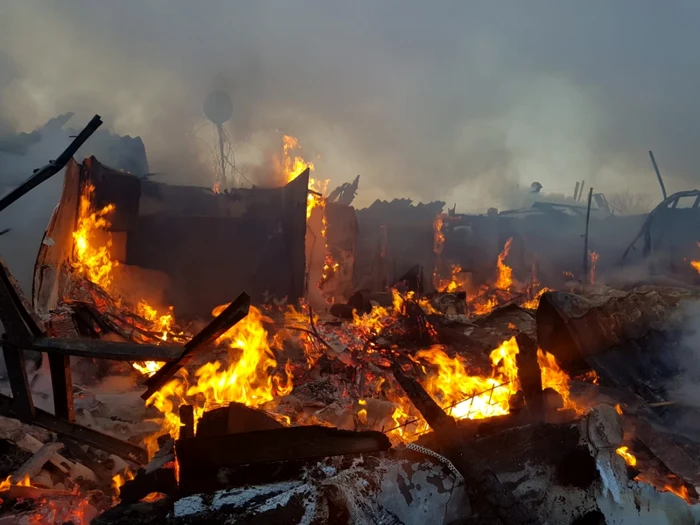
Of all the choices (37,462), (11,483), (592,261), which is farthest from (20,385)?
(592,261)

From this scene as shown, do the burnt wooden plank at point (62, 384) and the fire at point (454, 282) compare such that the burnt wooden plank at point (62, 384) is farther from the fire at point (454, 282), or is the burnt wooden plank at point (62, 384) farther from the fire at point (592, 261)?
the fire at point (592, 261)

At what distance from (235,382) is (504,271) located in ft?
67.9

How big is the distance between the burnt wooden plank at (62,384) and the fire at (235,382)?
250 cm

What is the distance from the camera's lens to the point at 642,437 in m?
5.42

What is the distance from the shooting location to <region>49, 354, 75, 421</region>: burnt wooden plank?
3.83 m

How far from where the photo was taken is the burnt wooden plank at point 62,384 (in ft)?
12.6

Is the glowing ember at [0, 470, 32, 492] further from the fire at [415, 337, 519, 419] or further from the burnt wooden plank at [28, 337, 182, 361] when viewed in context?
the fire at [415, 337, 519, 419]

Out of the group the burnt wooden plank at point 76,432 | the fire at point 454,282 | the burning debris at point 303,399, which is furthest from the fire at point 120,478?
the fire at point 454,282

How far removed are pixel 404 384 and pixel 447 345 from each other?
7.30 metres

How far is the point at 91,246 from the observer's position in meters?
13.0

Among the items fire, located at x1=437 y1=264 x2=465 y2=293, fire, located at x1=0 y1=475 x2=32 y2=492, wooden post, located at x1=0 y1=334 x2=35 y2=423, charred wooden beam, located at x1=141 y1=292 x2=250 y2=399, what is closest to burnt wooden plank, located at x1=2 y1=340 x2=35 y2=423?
wooden post, located at x1=0 y1=334 x2=35 y2=423

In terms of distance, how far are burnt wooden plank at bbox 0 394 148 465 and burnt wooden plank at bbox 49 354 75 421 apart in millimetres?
79

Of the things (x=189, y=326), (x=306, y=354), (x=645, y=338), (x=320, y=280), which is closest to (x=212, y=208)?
(x=189, y=326)

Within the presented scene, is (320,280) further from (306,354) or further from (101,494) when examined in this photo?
(101,494)
